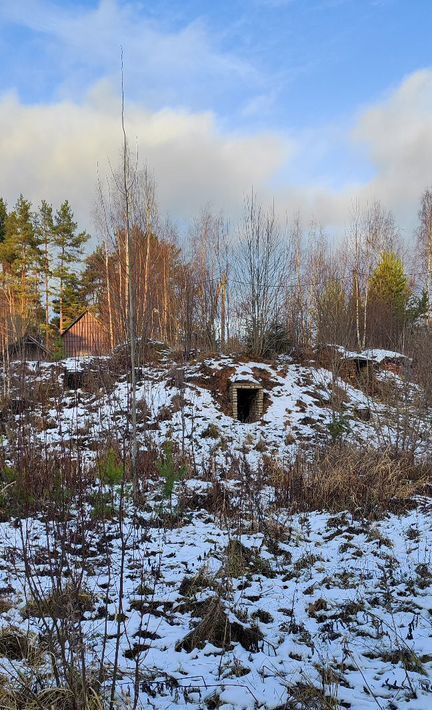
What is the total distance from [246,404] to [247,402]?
0.24ft

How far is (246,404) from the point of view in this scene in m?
13.8

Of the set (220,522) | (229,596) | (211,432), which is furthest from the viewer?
(211,432)

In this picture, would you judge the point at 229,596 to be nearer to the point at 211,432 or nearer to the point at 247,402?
the point at 211,432

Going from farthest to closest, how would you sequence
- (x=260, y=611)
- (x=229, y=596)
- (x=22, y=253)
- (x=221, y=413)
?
1. (x=22, y=253)
2. (x=221, y=413)
3. (x=229, y=596)
4. (x=260, y=611)

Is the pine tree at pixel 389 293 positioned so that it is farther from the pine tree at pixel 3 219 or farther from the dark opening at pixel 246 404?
the pine tree at pixel 3 219

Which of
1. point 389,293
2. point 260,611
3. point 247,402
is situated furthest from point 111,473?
point 389,293

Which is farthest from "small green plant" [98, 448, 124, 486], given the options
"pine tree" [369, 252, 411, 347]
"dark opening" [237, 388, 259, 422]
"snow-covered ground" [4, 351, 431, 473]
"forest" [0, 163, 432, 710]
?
"pine tree" [369, 252, 411, 347]

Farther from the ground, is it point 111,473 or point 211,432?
point 111,473

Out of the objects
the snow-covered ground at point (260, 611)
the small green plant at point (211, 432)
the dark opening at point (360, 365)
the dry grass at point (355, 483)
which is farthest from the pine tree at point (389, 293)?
the snow-covered ground at point (260, 611)

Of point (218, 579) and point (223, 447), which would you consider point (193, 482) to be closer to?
point (223, 447)

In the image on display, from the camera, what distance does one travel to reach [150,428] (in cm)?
1105

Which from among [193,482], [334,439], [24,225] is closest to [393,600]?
[193,482]

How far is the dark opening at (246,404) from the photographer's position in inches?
513

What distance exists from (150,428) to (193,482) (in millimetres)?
3461
